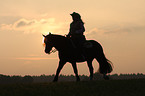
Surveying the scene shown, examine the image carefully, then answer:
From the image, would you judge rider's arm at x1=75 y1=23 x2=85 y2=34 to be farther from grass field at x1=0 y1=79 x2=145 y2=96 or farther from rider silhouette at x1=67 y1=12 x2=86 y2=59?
grass field at x1=0 y1=79 x2=145 y2=96

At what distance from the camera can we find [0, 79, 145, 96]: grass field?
534 inches

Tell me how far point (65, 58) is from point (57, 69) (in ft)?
2.59

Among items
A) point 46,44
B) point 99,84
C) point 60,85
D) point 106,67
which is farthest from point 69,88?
point 106,67

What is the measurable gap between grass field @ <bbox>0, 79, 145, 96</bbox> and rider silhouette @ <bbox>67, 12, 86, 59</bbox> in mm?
2647

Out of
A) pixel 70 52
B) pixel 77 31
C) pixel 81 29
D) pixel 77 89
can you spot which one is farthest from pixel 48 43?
pixel 77 89

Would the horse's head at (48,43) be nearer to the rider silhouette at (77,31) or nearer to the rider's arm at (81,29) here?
the rider silhouette at (77,31)

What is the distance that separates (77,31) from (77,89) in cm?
409

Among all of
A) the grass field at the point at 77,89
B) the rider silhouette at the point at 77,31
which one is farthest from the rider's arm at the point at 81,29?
the grass field at the point at 77,89

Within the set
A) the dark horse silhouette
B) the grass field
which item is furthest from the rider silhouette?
the grass field

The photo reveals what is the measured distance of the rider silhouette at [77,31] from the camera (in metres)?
17.2

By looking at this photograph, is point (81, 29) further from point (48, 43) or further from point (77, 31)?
point (48, 43)

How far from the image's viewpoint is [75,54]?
56.6 feet

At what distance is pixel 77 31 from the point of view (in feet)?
56.3

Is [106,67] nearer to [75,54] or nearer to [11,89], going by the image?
[75,54]
